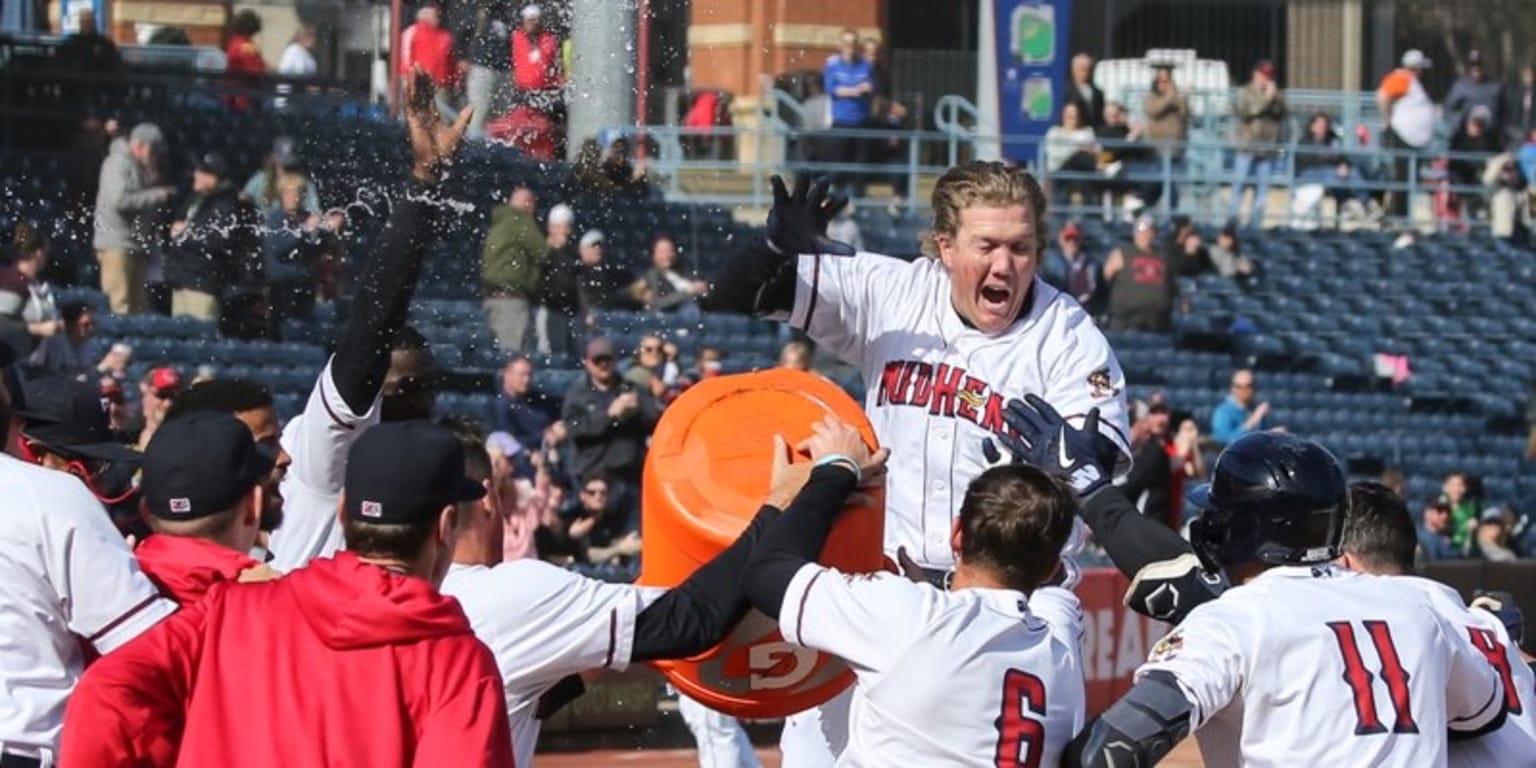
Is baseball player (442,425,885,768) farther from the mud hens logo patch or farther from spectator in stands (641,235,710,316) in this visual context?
spectator in stands (641,235,710,316)

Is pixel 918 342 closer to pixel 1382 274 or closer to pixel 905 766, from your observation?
pixel 905 766

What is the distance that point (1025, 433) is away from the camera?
583cm

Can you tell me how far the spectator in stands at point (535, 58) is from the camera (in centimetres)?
1308

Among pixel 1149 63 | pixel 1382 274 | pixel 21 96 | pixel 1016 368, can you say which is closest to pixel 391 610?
pixel 1016 368

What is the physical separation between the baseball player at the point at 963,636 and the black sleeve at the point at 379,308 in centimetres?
123

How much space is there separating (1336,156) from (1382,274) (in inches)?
60.1

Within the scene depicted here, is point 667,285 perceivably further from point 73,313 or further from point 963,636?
point 963,636

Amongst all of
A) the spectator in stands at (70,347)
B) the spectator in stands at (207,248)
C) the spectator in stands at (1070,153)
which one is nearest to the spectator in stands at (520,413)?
the spectator in stands at (70,347)

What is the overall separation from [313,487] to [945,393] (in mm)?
1603

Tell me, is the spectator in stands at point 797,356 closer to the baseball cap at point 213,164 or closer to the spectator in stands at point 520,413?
the spectator in stands at point 520,413

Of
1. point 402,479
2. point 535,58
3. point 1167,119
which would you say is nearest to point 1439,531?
point 1167,119

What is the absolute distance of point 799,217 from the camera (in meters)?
6.62

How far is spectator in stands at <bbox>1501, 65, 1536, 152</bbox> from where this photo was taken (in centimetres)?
2789

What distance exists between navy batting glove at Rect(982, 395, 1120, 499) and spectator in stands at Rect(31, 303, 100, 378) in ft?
30.6
